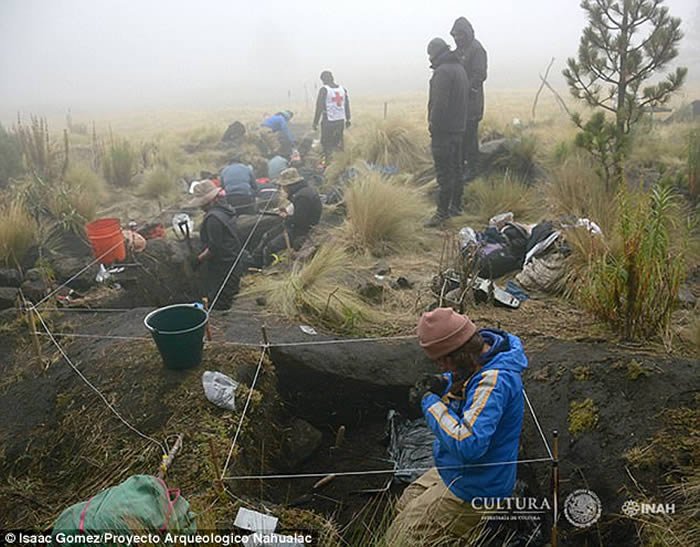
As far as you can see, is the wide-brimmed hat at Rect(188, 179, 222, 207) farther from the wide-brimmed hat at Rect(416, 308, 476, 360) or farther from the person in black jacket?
the wide-brimmed hat at Rect(416, 308, 476, 360)

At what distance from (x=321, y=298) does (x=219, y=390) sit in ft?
5.33

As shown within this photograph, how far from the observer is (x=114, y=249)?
235 inches

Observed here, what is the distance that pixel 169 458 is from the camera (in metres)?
2.99

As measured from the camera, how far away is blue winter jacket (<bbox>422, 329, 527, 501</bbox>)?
231cm

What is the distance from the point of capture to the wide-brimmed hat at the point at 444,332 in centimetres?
246

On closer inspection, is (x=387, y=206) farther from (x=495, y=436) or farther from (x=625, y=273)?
(x=495, y=436)

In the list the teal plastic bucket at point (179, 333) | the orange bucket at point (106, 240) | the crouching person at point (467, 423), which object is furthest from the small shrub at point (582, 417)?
the orange bucket at point (106, 240)

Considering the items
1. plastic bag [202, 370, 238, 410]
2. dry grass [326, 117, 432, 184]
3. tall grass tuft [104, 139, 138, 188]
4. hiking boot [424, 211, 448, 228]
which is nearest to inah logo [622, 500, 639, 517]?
plastic bag [202, 370, 238, 410]

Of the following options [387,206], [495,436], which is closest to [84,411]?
[495,436]

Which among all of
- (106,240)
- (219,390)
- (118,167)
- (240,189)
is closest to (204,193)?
(106,240)

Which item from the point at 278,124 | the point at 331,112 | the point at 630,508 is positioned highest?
the point at 331,112

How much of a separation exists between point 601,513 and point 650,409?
0.68 metres

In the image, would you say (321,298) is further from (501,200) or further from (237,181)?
(237,181)

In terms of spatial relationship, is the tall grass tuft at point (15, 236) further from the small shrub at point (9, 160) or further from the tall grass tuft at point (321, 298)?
the small shrub at point (9, 160)
